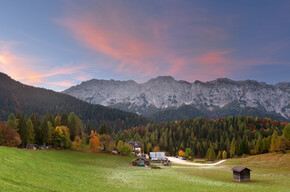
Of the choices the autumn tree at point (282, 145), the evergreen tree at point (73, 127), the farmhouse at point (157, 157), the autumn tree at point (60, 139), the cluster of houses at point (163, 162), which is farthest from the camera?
the farmhouse at point (157, 157)

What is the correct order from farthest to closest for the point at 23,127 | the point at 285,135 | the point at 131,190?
1. the point at 285,135
2. the point at 23,127
3. the point at 131,190

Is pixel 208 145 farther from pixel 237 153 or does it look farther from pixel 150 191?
pixel 150 191

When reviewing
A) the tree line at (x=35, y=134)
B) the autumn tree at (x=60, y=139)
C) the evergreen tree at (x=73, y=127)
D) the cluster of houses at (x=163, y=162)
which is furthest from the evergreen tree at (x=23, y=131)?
the cluster of houses at (x=163, y=162)

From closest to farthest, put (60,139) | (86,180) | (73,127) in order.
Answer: (86,180), (60,139), (73,127)

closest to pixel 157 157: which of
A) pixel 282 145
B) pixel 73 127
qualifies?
pixel 73 127

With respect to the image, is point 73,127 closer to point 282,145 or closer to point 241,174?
point 241,174

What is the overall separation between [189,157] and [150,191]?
145767mm

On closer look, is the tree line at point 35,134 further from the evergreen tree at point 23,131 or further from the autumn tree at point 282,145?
the autumn tree at point 282,145

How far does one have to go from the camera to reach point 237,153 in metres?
152

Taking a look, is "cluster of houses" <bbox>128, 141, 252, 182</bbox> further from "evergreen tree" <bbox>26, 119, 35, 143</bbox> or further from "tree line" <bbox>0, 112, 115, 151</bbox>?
"evergreen tree" <bbox>26, 119, 35, 143</bbox>

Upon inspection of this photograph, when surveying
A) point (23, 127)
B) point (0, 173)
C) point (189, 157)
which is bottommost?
point (189, 157)

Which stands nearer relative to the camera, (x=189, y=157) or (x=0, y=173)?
(x=0, y=173)

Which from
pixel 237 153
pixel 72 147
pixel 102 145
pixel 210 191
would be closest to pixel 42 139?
pixel 72 147

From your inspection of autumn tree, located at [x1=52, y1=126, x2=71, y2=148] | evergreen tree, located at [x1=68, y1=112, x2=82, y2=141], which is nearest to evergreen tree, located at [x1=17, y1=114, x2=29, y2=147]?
autumn tree, located at [x1=52, y1=126, x2=71, y2=148]
